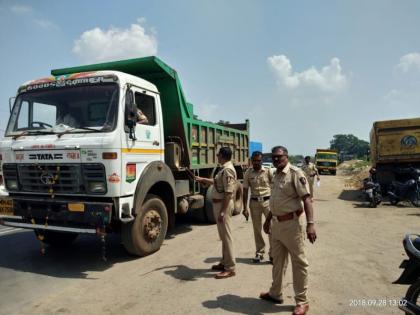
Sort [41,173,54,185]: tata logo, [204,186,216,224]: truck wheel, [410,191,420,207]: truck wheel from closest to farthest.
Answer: [41,173,54,185]: tata logo
[204,186,216,224]: truck wheel
[410,191,420,207]: truck wheel

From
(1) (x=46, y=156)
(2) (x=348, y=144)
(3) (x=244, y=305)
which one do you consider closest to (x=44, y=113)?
(1) (x=46, y=156)

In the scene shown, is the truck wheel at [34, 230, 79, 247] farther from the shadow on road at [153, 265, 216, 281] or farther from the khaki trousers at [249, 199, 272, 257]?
the khaki trousers at [249, 199, 272, 257]

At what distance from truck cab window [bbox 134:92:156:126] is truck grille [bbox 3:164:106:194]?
1460mm

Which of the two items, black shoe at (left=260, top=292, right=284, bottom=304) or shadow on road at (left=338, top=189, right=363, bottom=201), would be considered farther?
shadow on road at (left=338, top=189, right=363, bottom=201)

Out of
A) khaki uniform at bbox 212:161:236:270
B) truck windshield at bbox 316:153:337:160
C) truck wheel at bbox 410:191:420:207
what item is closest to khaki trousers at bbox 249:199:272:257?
khaki uniform at bbox 212:161:236:270

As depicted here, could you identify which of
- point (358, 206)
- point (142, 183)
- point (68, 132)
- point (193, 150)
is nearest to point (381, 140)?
point (358, 206)

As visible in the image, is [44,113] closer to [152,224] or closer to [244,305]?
[152,224]

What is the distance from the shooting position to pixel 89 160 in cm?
495

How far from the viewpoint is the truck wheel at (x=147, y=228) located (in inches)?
213

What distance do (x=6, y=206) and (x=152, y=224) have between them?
2.30 meters

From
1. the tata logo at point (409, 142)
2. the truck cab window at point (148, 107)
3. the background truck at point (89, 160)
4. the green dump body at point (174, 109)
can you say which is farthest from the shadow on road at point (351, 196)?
the truck cab window at point (148, 107)

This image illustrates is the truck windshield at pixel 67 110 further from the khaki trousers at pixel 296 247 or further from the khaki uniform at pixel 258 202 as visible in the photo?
the khaki trousers at pixel 296 247

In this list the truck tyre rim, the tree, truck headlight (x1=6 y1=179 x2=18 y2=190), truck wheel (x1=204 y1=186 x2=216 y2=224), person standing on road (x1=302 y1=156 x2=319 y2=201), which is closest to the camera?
truck headlight (x1=6 y1=179 x2=18 y2=190)

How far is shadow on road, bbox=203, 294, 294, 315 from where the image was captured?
3.75 metres
